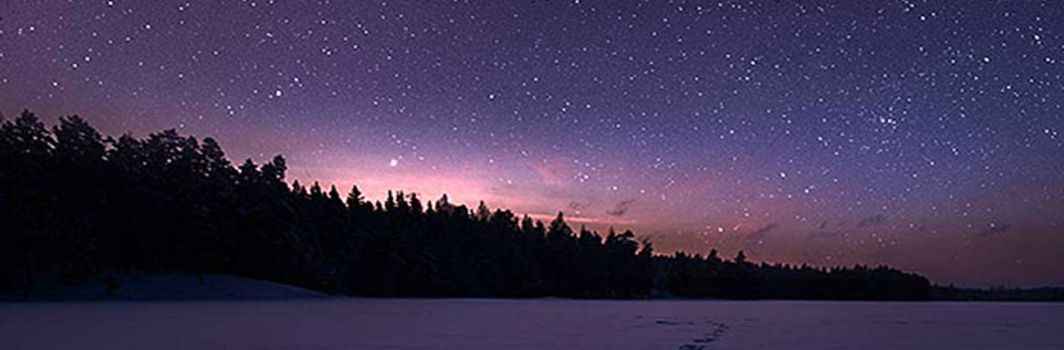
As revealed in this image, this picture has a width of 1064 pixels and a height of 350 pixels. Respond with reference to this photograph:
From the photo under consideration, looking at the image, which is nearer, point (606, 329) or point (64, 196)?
point (606, 329)

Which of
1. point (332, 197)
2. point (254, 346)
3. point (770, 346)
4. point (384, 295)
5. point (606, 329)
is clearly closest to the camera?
point (254, 346)

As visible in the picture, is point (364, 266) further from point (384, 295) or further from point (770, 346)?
point (770, 346)

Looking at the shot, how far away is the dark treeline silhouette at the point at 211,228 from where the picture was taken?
76250 millimetres

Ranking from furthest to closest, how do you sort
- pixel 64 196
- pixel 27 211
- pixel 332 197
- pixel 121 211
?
pixel 332 197
pixel 121 211
pixel 64 196
pixel 27 211

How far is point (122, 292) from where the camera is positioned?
77.6 m

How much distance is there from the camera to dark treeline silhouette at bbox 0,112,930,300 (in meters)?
76.2

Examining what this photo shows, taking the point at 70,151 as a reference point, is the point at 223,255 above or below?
below

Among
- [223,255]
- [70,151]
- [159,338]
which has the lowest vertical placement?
[159,338]

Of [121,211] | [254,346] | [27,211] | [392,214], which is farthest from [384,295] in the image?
[254,346]

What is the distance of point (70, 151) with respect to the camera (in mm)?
84000

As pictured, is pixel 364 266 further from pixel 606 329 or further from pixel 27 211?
pixel 606 329

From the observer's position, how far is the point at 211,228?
90062mm

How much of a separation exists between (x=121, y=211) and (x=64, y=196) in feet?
20.8

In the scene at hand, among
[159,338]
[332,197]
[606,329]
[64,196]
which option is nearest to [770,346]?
[606,329]
